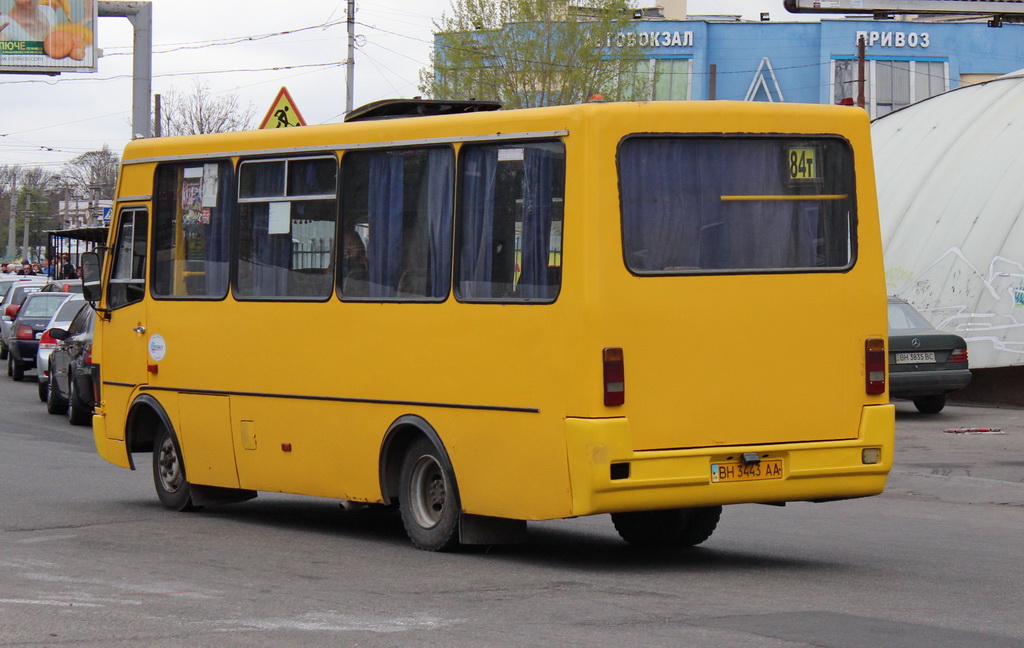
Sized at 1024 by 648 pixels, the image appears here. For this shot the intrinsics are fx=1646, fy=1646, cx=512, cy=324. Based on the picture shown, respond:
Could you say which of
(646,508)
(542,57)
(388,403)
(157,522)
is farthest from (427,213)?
(542,57)

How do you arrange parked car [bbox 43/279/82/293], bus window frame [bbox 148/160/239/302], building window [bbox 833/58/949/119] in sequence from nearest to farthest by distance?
bus window frame [bbox 148/160/239/302] < parked car [bbox 43/279/82/293] < building window [bbox 833/58/949/119]

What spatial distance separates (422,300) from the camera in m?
10.2

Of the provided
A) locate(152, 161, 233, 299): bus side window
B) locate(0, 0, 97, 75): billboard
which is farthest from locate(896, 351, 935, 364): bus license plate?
locate(0, 0, 97, 75): billboard

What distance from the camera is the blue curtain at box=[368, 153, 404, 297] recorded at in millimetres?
10500

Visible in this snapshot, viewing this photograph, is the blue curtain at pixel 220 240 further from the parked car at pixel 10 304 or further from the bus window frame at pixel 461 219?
the parked car at pixel 10 304

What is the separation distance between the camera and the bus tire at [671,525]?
10648mm

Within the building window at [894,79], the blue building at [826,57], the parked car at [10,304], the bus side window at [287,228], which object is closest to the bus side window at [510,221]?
the bus side window at [287,228]

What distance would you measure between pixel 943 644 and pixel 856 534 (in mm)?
4852

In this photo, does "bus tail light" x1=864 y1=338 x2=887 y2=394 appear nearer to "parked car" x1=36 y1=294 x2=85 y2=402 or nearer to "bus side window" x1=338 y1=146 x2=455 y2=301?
"bus side window" x1=338 y1=146 x2=455 y2=301

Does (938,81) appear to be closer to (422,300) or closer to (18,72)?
(18,72)

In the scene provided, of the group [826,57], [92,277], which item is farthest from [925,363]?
[826,57]

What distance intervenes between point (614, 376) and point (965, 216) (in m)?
20.3

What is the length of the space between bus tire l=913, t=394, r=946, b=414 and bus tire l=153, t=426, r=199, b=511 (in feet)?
44.7

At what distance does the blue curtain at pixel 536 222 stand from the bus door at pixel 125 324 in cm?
426
